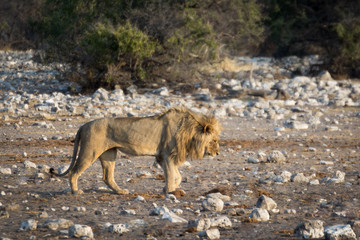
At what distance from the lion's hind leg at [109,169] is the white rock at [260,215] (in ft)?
6.54

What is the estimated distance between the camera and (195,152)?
7617 millimetres

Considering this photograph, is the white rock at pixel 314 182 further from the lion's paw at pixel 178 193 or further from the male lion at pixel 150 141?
the lion's paw at pixel 178 193

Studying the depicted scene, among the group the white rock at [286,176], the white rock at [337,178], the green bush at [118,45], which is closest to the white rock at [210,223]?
the white rock at [286,176]

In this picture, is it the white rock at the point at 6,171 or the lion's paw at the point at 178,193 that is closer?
the lion's paw at the point at 178,193

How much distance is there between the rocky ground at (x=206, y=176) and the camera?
18.6 ft

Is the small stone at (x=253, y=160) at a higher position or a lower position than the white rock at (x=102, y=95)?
higher

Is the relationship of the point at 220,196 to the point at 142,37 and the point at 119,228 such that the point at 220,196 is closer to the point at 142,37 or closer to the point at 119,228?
the point at 119,228

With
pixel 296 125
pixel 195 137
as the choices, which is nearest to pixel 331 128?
pixel 296 125

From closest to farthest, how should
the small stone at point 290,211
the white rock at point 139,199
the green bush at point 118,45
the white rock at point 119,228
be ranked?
the white rock at point 119,228
the small stone at point 290,211
the white rock at point 139,199
the green bush at point 118,45

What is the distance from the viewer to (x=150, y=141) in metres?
7.46

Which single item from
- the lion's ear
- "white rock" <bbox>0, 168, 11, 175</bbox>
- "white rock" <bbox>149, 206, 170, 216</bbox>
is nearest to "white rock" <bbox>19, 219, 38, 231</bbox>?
"white rock" <bbox>149, 206, 170, 216</bbox>

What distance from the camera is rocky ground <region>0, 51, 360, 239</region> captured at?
18.6ft

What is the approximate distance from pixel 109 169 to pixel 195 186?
1.27 meters

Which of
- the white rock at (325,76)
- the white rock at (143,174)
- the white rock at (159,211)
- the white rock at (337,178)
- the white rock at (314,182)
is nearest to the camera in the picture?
the white rock at (159,211)
